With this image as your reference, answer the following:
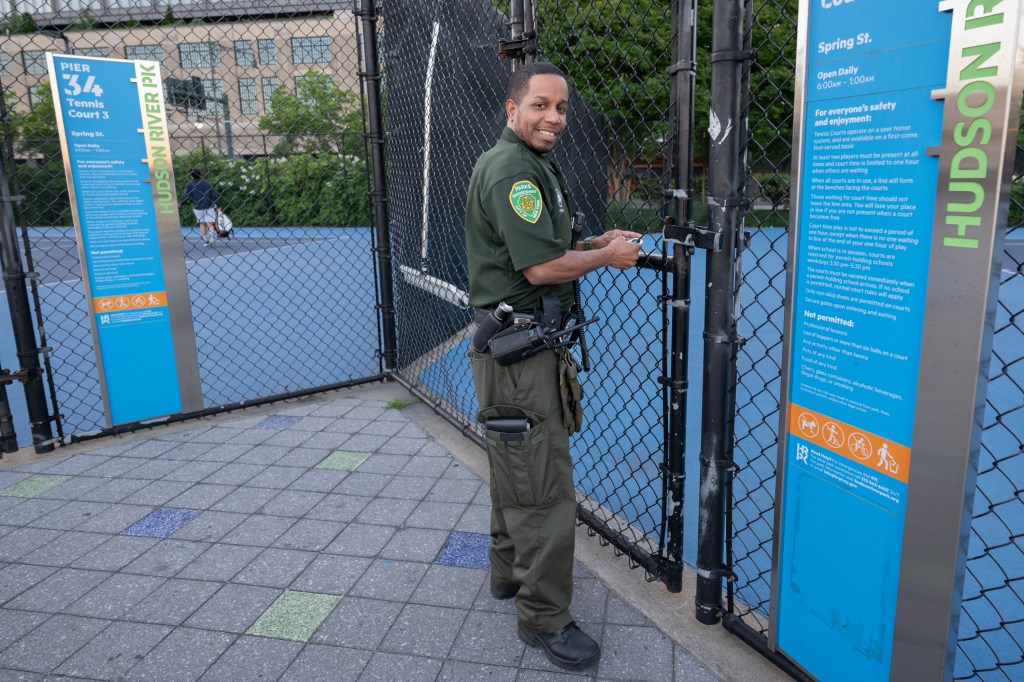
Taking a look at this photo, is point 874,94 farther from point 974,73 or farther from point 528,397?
point 528,397

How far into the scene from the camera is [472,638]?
2.55m

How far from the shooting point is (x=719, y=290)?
224 centimetres

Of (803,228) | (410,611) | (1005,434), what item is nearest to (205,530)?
(410,611)

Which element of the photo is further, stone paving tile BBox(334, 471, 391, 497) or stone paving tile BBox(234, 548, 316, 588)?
stone paving tile BBox(334, 471, 391, 497)

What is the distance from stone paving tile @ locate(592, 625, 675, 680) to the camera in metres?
2.35

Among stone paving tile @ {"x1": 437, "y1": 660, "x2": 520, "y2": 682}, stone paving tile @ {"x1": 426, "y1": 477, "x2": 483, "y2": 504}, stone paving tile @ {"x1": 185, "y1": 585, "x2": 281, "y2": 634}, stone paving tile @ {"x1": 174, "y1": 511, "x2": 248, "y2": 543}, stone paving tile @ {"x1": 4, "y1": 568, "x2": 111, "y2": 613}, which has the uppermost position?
stone paving tile @ {"x1": 174, "y1": 511, "x2": 248, "y2": 543}

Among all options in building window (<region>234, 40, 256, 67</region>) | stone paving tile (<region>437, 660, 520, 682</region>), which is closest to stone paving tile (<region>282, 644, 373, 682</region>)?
stone paving tile (<region>437, 660, 520, 682</region>)

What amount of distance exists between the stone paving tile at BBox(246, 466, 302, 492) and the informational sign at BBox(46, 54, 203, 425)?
1.19 meters

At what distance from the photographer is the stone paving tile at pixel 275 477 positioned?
12.7ft

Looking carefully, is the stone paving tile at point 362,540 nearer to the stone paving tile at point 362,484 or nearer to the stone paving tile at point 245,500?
the stone paving tile at point 362,484

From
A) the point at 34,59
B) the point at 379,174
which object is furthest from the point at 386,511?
the point at 34,59

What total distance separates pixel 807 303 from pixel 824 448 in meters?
0.41

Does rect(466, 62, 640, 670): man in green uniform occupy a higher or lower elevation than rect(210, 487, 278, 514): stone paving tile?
higher

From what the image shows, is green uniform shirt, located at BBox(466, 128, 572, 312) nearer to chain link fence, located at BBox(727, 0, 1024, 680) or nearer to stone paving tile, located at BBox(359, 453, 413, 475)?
chain link fence, located at BBox(727, 0, 1024, 680)
